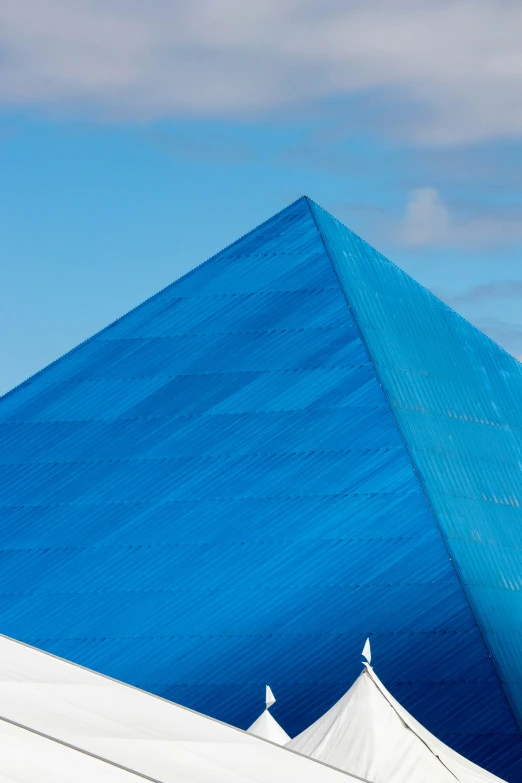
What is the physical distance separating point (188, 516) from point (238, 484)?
148 cm

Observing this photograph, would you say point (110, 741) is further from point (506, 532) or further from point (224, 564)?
point (506, 532)

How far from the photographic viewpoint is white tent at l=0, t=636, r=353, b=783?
50.9ft

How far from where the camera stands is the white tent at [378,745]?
2820 cm

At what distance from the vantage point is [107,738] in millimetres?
17016

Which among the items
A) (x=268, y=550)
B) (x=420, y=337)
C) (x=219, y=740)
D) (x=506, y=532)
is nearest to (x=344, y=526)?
(x=268, y=550)

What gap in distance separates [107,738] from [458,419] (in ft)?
88.6

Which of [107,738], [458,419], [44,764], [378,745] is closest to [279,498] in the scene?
[458,419]

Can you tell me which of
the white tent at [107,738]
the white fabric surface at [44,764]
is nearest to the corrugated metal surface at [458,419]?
the white tent at [107,738]

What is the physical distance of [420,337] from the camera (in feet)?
147

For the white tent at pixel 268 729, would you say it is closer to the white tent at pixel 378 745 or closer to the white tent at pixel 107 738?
the white tent at pixel 378 745

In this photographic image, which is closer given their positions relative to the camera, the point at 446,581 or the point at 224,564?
the point at 446,581

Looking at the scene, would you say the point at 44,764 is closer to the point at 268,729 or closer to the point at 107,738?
the point at 107,738

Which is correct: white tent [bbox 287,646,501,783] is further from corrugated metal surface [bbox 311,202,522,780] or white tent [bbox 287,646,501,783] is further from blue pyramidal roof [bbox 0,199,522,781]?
corrugated metal surface [bbox 311,202,522,780]

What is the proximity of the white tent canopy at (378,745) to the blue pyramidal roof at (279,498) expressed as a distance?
6.38m
